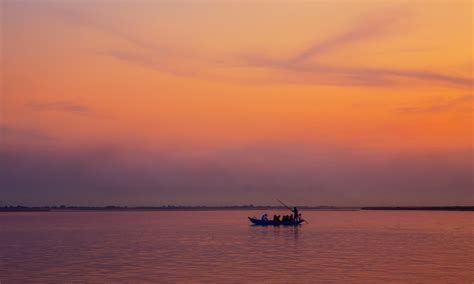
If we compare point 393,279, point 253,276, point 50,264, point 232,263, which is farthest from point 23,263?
point 393,279

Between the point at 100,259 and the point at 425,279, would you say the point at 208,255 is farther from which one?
the point at 425,279

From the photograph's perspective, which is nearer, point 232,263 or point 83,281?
point 83,281

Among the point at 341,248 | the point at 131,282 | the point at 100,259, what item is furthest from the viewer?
the point at 341,248

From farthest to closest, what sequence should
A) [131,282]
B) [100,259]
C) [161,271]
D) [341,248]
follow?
[341,248] < [100,259] < [161,271] < [131,282]

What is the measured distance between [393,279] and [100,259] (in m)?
17.9

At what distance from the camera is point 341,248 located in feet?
146

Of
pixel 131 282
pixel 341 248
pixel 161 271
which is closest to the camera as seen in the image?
pixel 131 282

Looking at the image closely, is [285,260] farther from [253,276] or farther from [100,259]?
[100,259]

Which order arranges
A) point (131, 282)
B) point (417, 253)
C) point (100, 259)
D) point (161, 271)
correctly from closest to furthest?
point (131, 282)
point (161, 271)
point (100, 259)
point (417, 253)

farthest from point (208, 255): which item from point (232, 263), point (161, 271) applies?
point (161, 271)

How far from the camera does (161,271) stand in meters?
30.8

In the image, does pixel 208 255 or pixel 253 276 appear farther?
pixel 208 255

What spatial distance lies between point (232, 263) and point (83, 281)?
9.57 meters

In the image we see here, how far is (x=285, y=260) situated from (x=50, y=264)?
45.4ft
